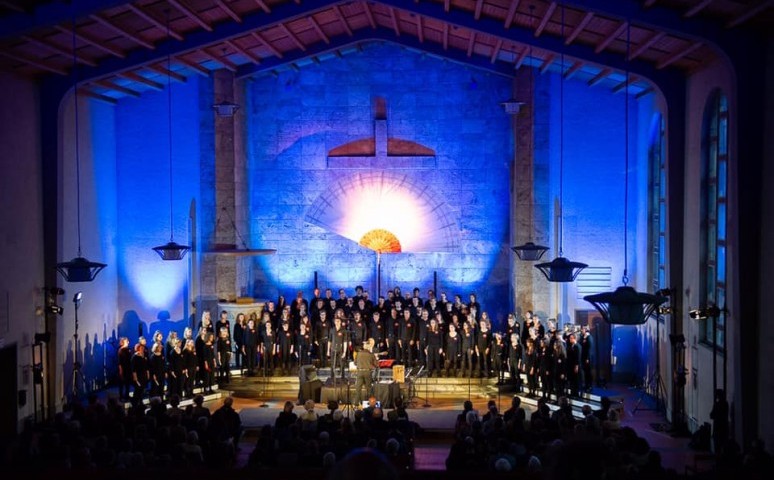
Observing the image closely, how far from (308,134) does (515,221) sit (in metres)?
6.11

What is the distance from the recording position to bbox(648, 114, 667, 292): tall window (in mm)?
17984

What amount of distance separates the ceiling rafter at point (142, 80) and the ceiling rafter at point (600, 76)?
1030 cm

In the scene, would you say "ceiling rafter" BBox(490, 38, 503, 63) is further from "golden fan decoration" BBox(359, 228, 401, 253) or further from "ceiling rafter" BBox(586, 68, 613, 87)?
"golden fan decoration" BBox(359, 228, 401, 253)

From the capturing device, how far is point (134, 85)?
1970cm

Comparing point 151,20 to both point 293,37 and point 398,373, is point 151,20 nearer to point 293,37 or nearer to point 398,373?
point 293,37

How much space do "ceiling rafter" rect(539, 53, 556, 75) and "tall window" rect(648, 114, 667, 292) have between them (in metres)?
2.65

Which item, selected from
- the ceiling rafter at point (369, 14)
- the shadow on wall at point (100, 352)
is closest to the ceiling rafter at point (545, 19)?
the ceiling rafter at point (369, 14)

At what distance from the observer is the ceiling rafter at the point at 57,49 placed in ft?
46.2

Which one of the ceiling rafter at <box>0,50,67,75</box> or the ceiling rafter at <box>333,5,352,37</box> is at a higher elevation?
the ceiling rafter at <box>333,5,352,37</box>

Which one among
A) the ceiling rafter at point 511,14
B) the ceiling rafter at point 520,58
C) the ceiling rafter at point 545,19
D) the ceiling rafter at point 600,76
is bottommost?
the ceiling rafter at point 600,76

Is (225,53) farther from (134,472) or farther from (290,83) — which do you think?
(134,472)

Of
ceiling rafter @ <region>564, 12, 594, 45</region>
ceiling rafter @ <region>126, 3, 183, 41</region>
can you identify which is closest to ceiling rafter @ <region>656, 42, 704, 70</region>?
ceiling rafter @ <region>564, 12, 594, 45</region>

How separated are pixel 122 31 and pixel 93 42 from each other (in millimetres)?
616

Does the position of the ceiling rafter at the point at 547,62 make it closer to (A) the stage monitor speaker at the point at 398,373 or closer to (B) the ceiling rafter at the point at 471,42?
(B) the ceiling rafter at the point at 471,42
